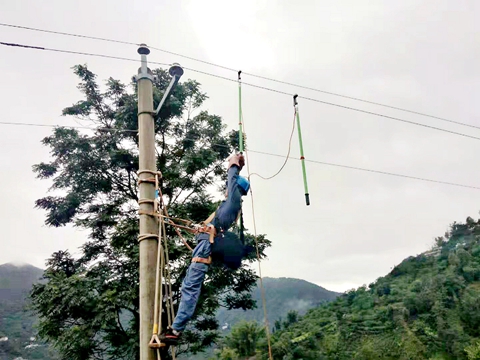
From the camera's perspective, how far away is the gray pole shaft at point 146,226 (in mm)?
2939

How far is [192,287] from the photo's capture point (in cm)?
320

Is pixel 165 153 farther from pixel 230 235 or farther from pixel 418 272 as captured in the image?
pixel 418 272

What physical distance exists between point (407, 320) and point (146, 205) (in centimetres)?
2559

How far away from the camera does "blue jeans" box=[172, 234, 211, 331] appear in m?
3.06

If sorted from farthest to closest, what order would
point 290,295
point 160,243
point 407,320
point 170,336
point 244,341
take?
1. point 290,295
2. point 244,341
3. point 407,320
4. point 160,243
5. point 170,336

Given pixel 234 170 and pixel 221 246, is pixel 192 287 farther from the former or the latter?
pixel 234 170

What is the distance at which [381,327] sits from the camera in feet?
83.3

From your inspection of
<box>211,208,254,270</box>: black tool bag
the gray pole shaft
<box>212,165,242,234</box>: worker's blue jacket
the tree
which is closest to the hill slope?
the tree

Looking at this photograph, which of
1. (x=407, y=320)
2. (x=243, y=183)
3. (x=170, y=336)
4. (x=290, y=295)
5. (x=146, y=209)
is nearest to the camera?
(x=170, y=336)

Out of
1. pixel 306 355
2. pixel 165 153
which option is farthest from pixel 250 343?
pixel 165 153

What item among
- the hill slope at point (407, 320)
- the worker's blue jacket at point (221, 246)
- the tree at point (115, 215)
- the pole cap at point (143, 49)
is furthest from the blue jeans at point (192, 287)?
the hill slope at point (407, 320)

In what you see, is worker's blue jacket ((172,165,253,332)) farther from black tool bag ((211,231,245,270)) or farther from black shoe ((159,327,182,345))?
black shoe ((159,327,182,345))

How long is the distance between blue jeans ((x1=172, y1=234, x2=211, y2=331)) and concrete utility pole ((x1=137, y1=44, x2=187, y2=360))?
8.2 inches

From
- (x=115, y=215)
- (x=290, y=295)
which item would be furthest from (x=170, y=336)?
(x=290, y=295)
